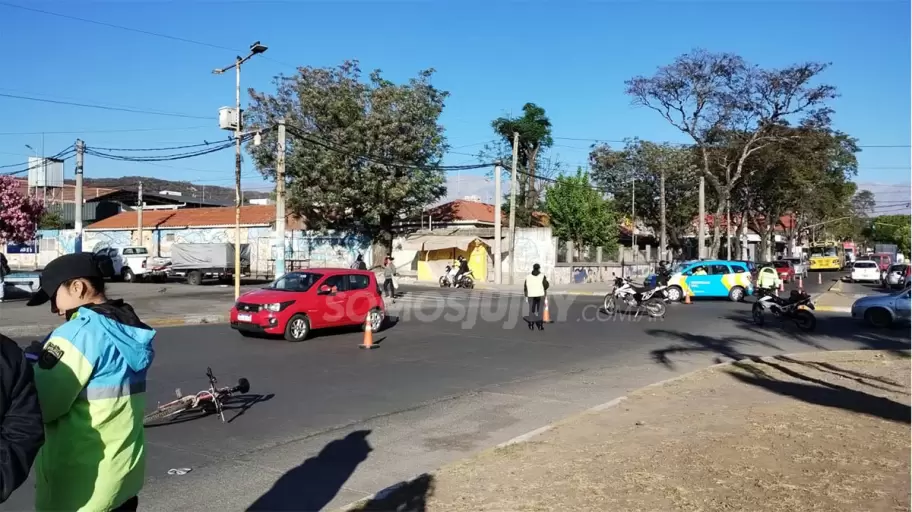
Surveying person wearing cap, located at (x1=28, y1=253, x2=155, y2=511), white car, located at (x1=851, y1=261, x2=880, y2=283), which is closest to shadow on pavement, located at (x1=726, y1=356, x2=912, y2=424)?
person wearing cap, located at (x1=28, y1=253, x2=155, y2=511)

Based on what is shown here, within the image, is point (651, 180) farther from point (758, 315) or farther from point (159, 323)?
point (159, 323)

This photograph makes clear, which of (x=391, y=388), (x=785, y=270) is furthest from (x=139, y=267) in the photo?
(x=785, y=270)

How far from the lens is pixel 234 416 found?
839 centimetres

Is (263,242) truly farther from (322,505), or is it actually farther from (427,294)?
(322,505)

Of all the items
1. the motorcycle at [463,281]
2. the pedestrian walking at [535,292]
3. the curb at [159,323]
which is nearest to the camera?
the curb at [159,323]

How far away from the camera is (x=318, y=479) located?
6.12 metres

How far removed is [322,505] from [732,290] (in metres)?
25.7

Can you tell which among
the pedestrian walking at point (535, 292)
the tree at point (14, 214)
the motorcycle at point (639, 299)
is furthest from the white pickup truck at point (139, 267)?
the pedestrian walking at point (535, 292)

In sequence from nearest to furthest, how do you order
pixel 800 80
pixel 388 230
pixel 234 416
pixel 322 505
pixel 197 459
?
pixel 322 505
pixel 197 459
pixel 234 416
pixel 388 230
pixel 800 80

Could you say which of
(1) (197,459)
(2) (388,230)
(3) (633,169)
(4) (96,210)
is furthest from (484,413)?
(4) (96,210)

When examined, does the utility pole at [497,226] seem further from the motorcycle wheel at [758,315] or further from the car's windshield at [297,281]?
the car's windshield at [297,281]

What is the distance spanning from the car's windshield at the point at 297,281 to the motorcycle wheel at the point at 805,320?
1205cm

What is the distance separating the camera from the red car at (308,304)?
1525cm

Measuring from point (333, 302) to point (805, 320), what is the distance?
1190 cm
